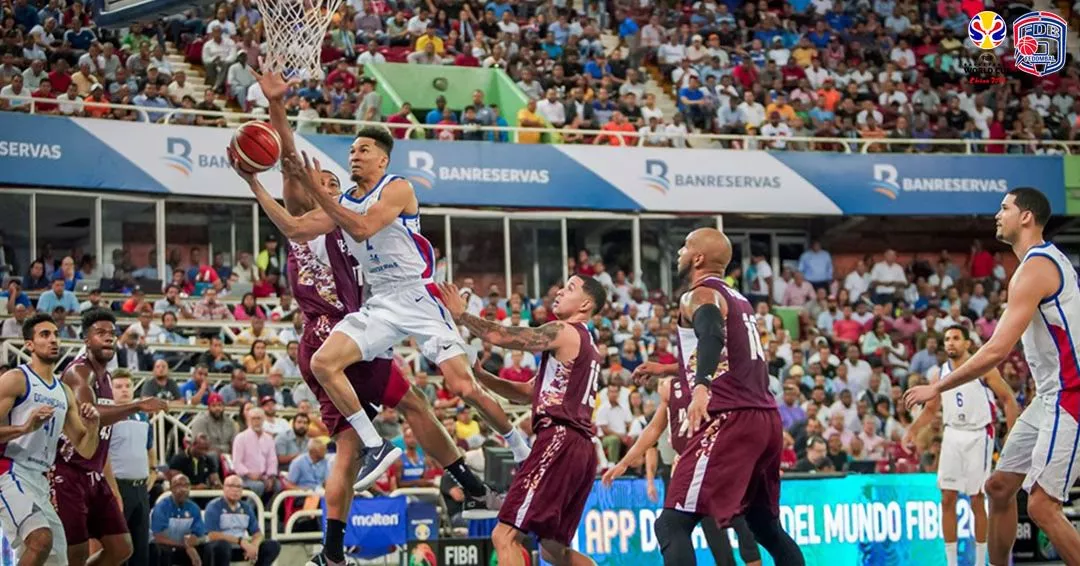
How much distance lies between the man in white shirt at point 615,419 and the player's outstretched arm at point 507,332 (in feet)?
31.0

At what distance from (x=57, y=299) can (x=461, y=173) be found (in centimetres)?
789

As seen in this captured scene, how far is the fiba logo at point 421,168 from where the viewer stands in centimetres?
2500

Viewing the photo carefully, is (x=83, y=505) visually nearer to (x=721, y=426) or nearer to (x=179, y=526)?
(x=179, y=526)

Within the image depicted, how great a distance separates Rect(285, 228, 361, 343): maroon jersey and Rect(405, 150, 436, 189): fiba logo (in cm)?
1489

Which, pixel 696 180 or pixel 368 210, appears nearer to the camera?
pixel 368 210

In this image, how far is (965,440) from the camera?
13734 millimetres

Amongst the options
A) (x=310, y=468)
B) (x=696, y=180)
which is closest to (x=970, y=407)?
(x=310, y=468)

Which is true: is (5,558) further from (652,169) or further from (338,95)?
(652,169)

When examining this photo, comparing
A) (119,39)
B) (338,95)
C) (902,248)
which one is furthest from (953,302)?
(119,39)

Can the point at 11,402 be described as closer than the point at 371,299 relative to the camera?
No

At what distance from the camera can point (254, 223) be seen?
2539 centimetres

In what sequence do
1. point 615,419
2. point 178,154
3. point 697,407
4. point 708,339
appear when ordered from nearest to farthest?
point 697,407
point 708,339
point 615,419
point 178,154

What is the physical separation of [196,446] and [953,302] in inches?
624

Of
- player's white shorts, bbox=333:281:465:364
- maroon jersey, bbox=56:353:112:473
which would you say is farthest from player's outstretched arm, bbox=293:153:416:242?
maroon jersey, bbox=56:353:112:473
